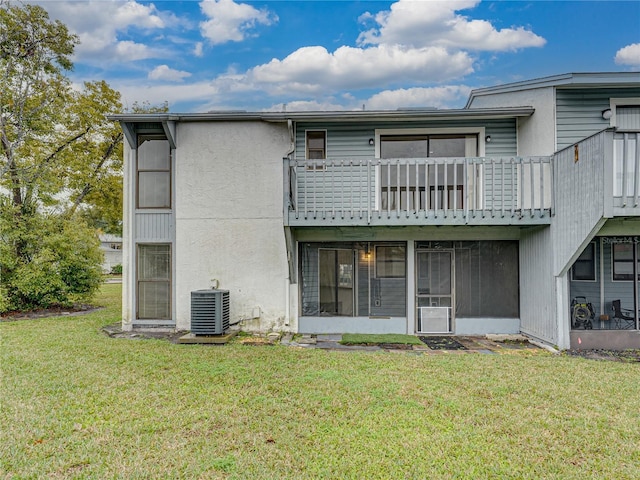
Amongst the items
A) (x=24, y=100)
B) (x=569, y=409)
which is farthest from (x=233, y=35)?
(x=569, y=409)

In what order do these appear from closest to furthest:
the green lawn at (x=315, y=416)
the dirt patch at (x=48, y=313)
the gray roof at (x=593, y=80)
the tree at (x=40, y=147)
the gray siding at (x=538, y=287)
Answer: the green lawn at (x=315, y=416)
the gray siding at (x=538, y=287)
the gray roof at (x=593, y=80)
the dirt patch at (x=48, y=313)
the tree at (x=40, y=147)

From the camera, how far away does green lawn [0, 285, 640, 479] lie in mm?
2836

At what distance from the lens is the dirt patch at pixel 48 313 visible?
927cm

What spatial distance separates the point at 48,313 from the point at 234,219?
676 centimetres

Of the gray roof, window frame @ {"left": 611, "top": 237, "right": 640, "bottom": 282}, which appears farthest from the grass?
the gray roof

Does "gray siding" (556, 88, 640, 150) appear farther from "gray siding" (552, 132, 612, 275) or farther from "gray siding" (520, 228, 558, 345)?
"gray siding" (520, 228, 558, 345)

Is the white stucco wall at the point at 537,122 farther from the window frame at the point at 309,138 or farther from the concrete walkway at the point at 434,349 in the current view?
the window frame at the point at 309,138

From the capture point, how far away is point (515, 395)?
13.9 feet

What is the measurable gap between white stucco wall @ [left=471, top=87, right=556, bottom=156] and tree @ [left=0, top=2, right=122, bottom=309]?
39.6 ft

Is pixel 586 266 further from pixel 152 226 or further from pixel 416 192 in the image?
pixel 152 226

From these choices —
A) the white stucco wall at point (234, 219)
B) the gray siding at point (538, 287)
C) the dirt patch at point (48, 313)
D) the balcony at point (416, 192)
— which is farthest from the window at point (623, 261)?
the dirt patch at point (48, 313)

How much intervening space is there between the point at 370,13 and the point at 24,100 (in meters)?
12.2

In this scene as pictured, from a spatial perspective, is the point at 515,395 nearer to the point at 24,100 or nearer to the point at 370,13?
the point at 370,13

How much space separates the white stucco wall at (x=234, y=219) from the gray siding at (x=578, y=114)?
570 cm
